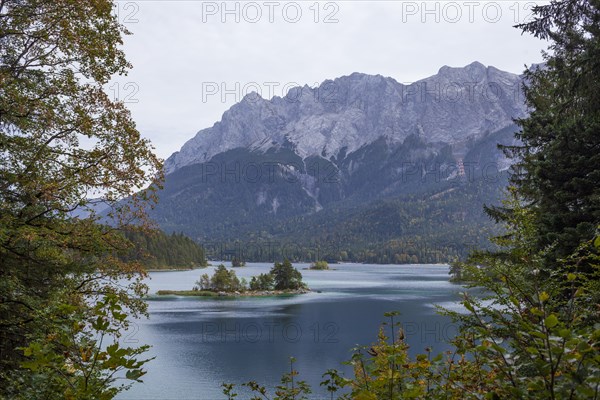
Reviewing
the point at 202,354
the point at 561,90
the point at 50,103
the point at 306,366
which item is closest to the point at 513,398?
the point at 50,103

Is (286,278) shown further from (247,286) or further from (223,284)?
(223,284)

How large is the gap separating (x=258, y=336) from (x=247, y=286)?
56187mm

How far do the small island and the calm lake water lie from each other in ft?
28.3

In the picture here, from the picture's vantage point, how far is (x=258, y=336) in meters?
51.9

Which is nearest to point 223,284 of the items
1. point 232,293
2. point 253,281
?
point 232,293

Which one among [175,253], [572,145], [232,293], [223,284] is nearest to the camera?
[572,145]

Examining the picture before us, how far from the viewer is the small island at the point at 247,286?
97.9 m

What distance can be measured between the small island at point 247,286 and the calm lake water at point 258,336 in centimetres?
862

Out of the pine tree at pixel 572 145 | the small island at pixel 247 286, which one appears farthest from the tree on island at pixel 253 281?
the pine tree at pixel 572 145

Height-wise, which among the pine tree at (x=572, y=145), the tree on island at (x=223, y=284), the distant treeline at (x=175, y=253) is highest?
the pine tree at (x=572, y=145)

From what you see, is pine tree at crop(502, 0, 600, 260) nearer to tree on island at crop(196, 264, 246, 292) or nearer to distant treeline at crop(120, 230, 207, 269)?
tree on island at crop(196, 264, 246, 292)

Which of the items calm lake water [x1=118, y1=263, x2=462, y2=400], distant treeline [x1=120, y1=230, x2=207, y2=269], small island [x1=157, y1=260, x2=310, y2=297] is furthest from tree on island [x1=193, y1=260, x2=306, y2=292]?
distant treeline [x1=120, y1=230, x2=207, y2=269]

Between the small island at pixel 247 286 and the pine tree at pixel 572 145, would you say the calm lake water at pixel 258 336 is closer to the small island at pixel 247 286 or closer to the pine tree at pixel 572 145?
the small island at pixel 247 286

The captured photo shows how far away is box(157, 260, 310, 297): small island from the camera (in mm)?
97938
